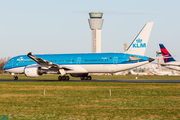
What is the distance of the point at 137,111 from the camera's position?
1730cm

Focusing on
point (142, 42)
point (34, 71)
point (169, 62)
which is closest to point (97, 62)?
point (142, 42)

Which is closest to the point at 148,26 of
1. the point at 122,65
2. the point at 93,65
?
the point at 122,65

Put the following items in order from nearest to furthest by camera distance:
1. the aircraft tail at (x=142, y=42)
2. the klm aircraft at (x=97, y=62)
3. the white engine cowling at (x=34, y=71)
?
the klm aircraft at (x=97, y=62)
the white engine cowling at (x=34, y=71)
the aircraft tail at (x=142, y=42)

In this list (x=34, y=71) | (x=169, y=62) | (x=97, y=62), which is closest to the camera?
(x=34, y=71)

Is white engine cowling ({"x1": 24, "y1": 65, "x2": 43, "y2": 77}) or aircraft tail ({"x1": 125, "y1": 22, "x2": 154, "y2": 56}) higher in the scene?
aircraft tail ({"x1": 125, "y1": 22, "x2": 154, "y2": 56})

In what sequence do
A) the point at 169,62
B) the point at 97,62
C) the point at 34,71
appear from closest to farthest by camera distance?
1. the point at 34,71
2. the point at 97,62
3. the point at 169,62

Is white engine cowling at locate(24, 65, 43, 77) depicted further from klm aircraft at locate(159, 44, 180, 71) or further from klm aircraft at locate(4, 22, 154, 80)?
klm aircraft at locate(159, 44, 180, 71)

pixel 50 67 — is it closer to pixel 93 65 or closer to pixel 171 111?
pixel 93 65

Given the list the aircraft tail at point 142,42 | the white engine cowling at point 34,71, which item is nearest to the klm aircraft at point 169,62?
the aircraft tail at point 142,42

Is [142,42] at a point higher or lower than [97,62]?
higher

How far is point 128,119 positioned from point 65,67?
37053 mm

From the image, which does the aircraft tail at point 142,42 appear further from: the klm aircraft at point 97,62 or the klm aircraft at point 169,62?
the klm aircraft at point 169,62

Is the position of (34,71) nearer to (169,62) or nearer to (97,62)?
(97,62)

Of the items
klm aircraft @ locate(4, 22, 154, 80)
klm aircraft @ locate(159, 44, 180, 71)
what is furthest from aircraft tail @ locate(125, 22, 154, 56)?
klm aircraft @ locate(159, 44, 180, 71)
